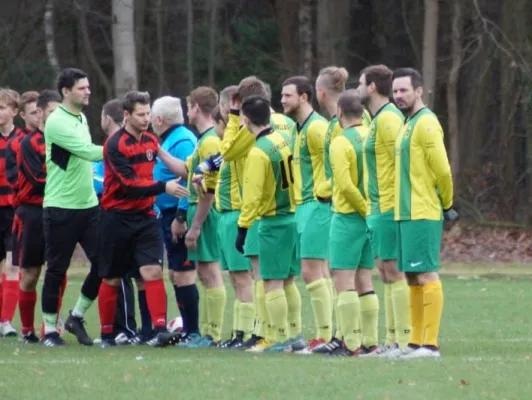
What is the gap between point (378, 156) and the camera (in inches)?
433

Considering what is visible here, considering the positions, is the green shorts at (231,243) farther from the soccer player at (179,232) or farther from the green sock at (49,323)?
the green sock at (49,323)

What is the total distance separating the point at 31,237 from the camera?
13016 mm

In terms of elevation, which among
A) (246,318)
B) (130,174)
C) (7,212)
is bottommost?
(246,318)

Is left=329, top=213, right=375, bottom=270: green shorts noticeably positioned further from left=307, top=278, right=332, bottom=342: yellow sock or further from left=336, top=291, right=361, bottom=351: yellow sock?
left=307, top=278, right=332, bottom=342: yellow sock

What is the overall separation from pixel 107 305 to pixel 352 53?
2178 cm

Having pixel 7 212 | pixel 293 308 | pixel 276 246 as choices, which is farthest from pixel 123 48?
pixel 276 246

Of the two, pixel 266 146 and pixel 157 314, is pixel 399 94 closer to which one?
pixel 266 146

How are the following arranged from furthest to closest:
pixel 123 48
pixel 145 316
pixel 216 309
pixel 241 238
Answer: pixel 123 48
pixel 145 316
pixel 216 309
pixel 241 238

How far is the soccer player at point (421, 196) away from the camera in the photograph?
412 inches

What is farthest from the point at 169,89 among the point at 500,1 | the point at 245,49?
the point at 500,1

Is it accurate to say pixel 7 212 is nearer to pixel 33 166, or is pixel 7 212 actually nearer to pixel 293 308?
pixel 33 166

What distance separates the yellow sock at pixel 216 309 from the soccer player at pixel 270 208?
0.95 metres

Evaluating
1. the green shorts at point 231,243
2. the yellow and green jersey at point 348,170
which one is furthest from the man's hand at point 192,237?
the yellow and green jersey at point 348,170

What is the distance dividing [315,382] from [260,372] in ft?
2.26
